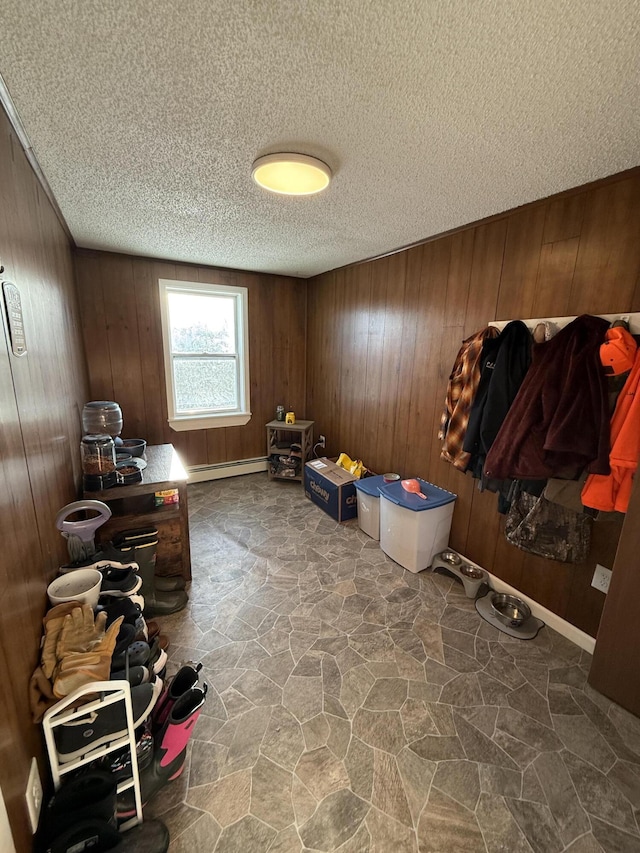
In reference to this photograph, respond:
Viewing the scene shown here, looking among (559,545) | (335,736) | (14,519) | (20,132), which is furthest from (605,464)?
(20,132)

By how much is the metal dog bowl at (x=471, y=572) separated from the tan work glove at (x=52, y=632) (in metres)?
2.22

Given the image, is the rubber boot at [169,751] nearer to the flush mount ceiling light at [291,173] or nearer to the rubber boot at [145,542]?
the rubber boot at [145,542]

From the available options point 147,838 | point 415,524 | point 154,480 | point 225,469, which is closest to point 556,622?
point 415,524

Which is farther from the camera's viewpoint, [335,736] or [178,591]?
[178,591]

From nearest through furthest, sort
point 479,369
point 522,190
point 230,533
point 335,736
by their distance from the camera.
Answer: point 335,736
point 522,190
point 479,369
point 230,533

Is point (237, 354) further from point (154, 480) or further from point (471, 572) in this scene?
point (471, 572)

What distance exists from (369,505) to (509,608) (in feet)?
3.92

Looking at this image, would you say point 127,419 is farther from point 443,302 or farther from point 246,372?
point 443,302

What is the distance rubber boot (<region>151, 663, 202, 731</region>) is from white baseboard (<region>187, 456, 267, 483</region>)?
9.39 feet

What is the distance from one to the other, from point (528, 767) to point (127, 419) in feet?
12.8

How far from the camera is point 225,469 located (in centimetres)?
427

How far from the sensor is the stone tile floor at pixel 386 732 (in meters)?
1.17

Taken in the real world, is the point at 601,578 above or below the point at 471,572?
above

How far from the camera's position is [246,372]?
4207 mm
